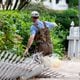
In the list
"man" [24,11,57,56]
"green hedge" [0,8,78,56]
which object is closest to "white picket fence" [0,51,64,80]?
"man" [24,11,57,56]

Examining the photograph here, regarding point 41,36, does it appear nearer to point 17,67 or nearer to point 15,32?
point 15,32

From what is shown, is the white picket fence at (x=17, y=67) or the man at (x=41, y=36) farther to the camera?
the man at (x=41, y=36)

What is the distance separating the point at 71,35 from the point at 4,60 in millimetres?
13552

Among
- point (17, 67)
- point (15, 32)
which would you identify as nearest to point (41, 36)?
point (15, 32)

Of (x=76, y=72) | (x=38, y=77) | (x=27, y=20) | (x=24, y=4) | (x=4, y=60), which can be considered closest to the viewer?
(x=4, y=60)

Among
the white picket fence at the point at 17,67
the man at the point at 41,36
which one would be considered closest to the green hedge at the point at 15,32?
the man at the point at 41,36

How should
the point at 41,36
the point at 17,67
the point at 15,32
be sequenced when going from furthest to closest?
the point at 15,32, the point at 41,36, the point at 17,67

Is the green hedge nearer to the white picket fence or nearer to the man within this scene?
the man

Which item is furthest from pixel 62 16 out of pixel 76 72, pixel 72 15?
pixel 76 72

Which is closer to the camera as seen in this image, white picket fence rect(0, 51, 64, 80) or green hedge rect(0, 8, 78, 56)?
white picket fence rect(0, 51, 64, 80)

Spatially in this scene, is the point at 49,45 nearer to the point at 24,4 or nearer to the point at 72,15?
the point at 24,4

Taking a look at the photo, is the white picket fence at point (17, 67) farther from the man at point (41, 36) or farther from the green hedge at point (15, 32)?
the green hedge at point (15, 32)

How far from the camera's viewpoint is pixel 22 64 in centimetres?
916

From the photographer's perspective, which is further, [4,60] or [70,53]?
[70,53]
